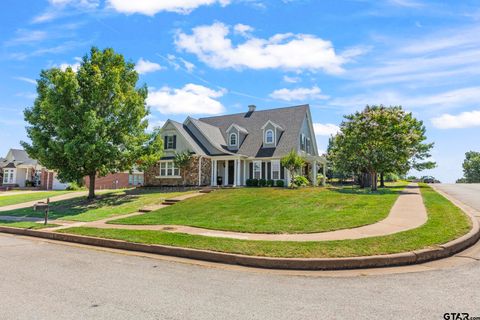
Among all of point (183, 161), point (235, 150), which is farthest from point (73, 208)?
point (235, 150)

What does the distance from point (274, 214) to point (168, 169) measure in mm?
18321

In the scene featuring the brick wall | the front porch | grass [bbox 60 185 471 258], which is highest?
the front porch

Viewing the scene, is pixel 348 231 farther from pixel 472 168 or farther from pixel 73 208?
pixel 472 168

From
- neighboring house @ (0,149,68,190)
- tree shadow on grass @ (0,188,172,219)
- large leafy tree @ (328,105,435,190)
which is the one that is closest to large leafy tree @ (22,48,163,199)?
tree shadow on grass @ (0,188,172,219)

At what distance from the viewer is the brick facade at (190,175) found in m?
28.4

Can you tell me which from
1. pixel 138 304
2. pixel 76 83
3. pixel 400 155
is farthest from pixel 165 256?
pixel 400 155

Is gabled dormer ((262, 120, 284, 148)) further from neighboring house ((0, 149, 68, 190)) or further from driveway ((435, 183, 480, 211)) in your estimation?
neighboring house ((0, 149, 68, 190))

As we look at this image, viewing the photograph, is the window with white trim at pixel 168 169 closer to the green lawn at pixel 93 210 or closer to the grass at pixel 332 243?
the green lawn at pixel 93 210

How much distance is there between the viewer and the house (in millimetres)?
28547

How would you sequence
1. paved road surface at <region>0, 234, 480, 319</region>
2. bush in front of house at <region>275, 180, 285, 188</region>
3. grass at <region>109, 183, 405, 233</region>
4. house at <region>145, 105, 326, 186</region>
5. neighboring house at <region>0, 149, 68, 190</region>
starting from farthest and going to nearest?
neighboring house at <region>0, 149, 68, 190</region> < house at <region>145, 105, 326, 186</region> < bush in front of house at <region>275, 180, 285, 188</region> < grass at <region>109, 183, 405, 233</region> < paved road surface at <region>0, 234, 480, 319</region>

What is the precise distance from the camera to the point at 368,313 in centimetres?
429

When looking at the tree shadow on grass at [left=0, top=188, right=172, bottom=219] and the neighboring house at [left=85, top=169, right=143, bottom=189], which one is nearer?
the tree shadow on grass at [left=0, top=188, right=172, bottom=219]

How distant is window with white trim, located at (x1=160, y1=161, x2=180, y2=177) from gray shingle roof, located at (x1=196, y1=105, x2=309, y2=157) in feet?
15.2

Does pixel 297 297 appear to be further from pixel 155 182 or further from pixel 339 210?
pixel 155 182
